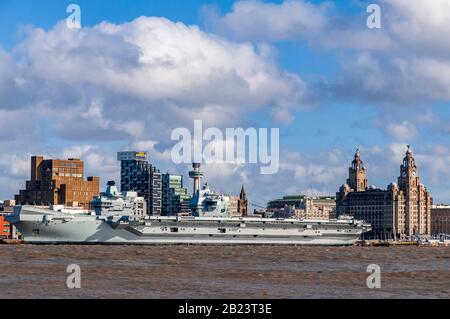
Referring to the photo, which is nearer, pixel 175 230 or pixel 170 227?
pixel 170 227

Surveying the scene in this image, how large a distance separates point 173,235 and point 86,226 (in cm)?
1253

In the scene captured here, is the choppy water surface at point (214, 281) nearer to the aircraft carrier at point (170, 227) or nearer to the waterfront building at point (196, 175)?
A: the aircraft carrier at point (170, 227)

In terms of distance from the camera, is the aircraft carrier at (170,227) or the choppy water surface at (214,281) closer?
the choppy water surface at (214,281)

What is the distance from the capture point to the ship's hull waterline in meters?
124

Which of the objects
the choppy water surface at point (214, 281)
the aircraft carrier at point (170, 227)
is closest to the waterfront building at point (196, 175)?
the aircraft carrier at point (170, 227)

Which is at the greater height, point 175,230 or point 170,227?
point 170,227

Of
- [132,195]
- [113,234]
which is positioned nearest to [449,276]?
[113,234]

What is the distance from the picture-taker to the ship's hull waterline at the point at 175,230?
124 meters

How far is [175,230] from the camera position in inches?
5098

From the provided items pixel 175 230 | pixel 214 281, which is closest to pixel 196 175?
pixel 175 230

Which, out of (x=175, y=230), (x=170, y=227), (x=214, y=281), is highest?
(x=170, y=227)

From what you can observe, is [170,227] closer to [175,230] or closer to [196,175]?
[175,230]

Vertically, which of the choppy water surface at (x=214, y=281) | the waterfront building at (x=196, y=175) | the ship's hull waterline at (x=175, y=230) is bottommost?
the choppy water surface at (x=214, y=281)
